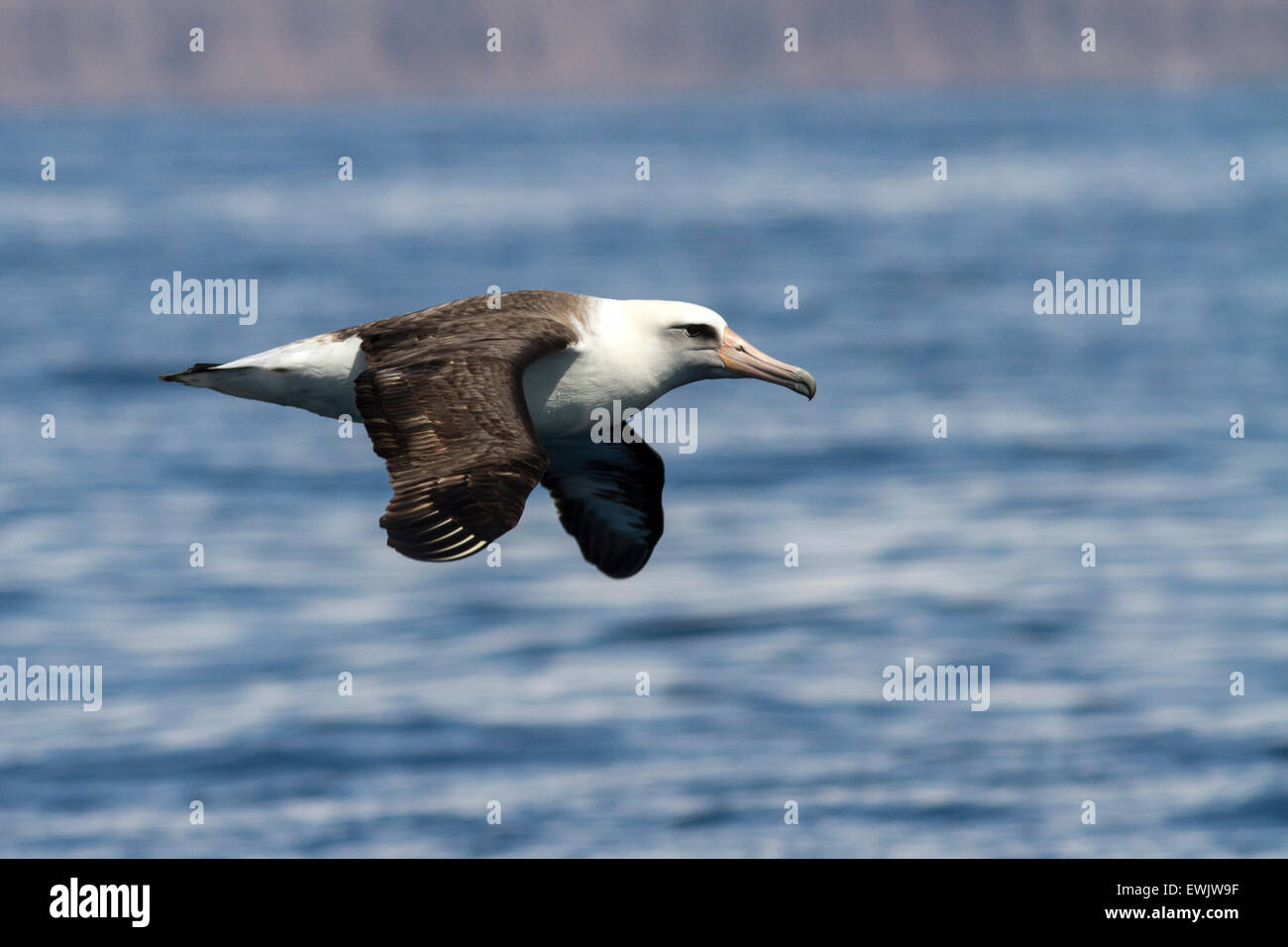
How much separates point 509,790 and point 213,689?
7011mm

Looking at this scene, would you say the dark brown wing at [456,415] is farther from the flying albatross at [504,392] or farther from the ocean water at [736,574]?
the ocean water at [736,574]

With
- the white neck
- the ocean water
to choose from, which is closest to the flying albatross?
the white neck

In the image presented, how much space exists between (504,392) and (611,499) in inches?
108

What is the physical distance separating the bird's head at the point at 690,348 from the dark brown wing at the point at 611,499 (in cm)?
109


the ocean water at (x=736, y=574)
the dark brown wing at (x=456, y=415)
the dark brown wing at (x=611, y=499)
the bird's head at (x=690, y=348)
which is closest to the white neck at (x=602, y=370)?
the bird's head at (x=690, y=348)

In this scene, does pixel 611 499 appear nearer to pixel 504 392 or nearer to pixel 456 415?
pixel 504 392

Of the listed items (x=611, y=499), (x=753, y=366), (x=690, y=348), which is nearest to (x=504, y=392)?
(x=690, y=348)

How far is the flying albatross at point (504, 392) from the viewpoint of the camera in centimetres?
1068

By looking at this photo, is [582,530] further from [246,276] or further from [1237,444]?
[246,276]

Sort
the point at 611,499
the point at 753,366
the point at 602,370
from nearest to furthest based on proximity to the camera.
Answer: the point at 602,370, the point at 753,366, the point at 611,499

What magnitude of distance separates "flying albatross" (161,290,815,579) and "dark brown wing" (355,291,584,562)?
0.03 ft

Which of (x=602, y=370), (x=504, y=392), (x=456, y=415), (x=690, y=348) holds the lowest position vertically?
(x=456, y=415)

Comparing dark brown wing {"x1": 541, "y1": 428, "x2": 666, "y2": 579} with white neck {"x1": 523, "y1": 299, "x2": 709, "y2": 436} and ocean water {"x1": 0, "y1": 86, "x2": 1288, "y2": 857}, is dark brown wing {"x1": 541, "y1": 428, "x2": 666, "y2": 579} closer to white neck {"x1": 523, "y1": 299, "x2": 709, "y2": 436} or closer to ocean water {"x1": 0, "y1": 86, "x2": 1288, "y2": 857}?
white neck {"x1": 523, "y1": 299, "x2": 709, "y2": 436}

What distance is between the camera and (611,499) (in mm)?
13812
